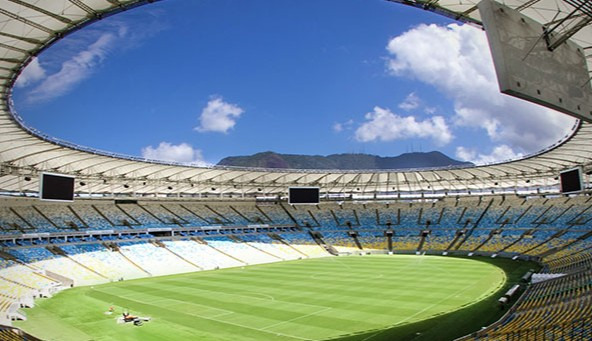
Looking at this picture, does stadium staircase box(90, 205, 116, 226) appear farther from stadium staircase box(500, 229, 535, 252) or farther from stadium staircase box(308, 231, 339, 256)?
stadium staircase box(500, 229, 535, 252)

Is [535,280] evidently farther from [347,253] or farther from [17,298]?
[17,298]

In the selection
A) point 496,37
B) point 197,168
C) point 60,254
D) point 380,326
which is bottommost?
point 380,326

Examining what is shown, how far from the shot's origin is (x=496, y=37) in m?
8.54

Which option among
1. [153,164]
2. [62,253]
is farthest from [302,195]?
[62,253]

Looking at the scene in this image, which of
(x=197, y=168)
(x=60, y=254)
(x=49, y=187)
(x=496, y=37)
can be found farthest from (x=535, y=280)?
(x=60, y=254)

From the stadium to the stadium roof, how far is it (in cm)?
14

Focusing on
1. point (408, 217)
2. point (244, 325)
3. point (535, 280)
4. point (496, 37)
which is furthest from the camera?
point (408, 217)

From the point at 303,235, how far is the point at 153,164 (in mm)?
27176

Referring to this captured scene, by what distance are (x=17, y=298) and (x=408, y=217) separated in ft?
164

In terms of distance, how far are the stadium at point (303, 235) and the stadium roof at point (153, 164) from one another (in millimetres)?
141

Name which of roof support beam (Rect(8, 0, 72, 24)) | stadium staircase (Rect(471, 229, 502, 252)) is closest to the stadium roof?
roof support beam (Rect(8, 0, 72, 24))

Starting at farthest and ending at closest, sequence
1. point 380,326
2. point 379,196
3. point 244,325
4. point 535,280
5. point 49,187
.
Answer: point 379,196 < point 49,187 < point 535,280 < point 244,325 < point 380,326

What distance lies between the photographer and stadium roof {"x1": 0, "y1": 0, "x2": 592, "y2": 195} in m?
16.0

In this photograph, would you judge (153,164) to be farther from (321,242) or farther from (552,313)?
(552,313)
